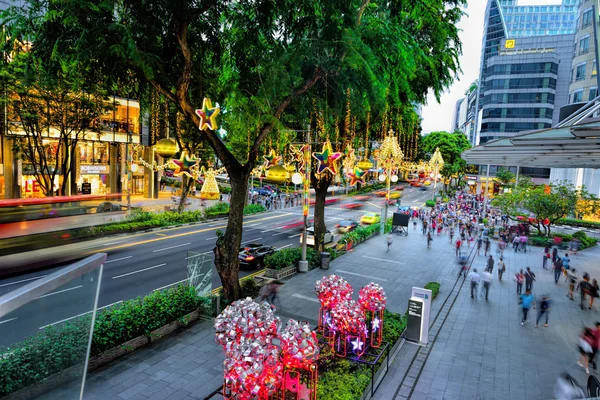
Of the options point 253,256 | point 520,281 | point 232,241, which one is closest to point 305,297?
point 232,241

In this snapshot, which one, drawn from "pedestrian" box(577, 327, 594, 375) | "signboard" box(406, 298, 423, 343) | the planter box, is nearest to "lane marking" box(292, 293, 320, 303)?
the planter box

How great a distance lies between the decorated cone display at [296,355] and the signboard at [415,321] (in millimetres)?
5188

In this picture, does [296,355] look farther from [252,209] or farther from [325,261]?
[252,209]

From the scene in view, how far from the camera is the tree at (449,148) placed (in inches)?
2825

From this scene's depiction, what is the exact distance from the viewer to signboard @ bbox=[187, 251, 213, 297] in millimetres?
13125

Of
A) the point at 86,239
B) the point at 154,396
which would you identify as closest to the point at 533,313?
the point at 154,396

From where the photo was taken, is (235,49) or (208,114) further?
(235,49)

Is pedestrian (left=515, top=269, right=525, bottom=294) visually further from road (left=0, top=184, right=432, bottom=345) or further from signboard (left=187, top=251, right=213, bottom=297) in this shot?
signboard (left=187, top=251, right=213, bottom=297)

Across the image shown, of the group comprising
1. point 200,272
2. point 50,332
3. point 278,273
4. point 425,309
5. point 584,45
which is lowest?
point 278,273

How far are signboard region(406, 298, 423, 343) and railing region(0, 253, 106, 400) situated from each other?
10236 mm

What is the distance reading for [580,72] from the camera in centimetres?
4450

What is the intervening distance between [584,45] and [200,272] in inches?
2072

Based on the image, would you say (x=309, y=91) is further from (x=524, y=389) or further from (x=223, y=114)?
(x=524, y=389)

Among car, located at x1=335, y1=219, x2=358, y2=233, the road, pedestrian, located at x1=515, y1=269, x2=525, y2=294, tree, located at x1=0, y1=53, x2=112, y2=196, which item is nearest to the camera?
the road
